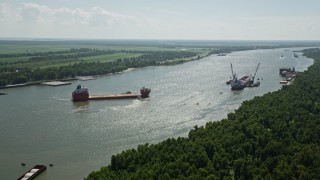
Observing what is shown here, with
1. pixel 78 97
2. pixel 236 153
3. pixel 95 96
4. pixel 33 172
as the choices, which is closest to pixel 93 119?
pixel 78 97

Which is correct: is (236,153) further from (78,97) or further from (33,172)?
(78,97)

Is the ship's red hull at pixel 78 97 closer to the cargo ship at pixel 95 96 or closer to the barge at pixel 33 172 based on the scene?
the cargo ship at pixel 95 96

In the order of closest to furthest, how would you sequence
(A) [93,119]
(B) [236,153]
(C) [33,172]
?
(B) [236,153] < (C) [33,172] < (A) [93,119]

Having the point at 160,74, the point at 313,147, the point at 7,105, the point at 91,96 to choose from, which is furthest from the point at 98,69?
the point at 313,147

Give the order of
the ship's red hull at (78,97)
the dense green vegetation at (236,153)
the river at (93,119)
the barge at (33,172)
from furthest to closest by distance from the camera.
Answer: the ship's red hull at (78,97), the river at (93,119), the barge at (33,172), the dense green vegetation at (236,153)

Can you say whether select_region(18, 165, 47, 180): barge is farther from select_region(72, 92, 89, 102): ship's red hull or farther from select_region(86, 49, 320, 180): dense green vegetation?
select_region(72, 92, 89, 102): ship's red hull

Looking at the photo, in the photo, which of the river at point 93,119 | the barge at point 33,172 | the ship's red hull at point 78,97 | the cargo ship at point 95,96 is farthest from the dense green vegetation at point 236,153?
the ship's red hull at point 78,97
